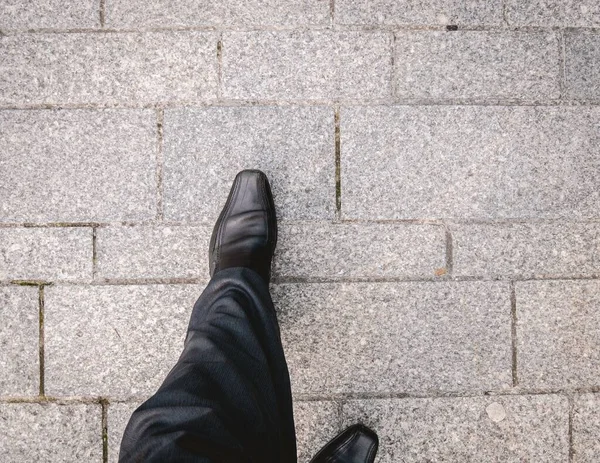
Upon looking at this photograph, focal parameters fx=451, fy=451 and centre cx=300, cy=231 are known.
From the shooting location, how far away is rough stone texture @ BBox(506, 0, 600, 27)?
87.4 inches

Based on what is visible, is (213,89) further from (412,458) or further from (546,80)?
(412,458)

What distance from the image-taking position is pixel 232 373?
63.2 inches

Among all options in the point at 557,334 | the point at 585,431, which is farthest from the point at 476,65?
the point at 585,431

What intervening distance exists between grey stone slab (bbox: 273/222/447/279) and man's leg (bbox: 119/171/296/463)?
0.10m

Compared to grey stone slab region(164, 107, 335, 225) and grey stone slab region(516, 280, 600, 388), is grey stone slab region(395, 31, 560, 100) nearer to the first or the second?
grey stone slab region(164, 107, 335, 225)

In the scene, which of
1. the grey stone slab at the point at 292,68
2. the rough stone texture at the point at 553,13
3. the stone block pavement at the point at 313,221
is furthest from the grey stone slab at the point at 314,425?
the rough stone texture at the point at 553,13

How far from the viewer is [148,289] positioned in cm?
217

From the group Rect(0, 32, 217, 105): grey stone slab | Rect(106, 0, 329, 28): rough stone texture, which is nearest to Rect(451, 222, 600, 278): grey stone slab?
Rect(106, 0, 329, 28): rough stone texture

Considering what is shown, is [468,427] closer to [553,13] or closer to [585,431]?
[585,431]

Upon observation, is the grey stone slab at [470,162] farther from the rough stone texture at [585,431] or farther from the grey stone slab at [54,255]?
the grey stone slab at [54,255]

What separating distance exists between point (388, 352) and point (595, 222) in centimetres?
120

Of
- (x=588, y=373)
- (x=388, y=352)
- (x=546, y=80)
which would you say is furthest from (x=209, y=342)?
(x=546, y=80)

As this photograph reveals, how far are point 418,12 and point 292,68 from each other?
0.68 meters

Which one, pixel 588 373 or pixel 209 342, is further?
pixel 588 373
